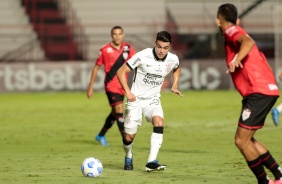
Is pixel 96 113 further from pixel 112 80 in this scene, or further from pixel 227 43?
pixel 227 43

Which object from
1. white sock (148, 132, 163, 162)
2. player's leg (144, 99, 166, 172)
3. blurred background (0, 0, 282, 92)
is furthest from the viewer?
blurred background (0, 0, 282, 92)

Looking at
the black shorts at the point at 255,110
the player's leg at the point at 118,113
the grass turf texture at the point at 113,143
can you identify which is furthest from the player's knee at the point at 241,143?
the player's leg at the point at 118,113

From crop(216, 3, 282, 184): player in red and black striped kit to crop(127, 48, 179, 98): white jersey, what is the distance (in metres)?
2.36

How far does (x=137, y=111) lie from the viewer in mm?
11234

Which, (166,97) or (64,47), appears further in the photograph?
(64,47)

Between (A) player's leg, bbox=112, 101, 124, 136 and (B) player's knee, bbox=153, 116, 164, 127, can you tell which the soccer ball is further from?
(A) player's leg, bbox=112, 101, 124, 136

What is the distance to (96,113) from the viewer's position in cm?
2220

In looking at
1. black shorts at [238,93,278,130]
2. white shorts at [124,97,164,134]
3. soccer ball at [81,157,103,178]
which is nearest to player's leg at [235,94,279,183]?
black shorts at [238,93,278,130]

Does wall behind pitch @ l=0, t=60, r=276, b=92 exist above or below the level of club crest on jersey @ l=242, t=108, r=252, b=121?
below

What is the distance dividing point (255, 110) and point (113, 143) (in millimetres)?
6870

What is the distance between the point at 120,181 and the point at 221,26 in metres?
2.36

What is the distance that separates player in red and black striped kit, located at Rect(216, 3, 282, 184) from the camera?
8.69 meters

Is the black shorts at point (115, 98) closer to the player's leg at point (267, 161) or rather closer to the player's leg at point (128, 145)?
the player's leg at point (128, 145)

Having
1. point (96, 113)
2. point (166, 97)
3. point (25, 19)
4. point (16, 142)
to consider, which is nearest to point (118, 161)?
point (16, 142)
